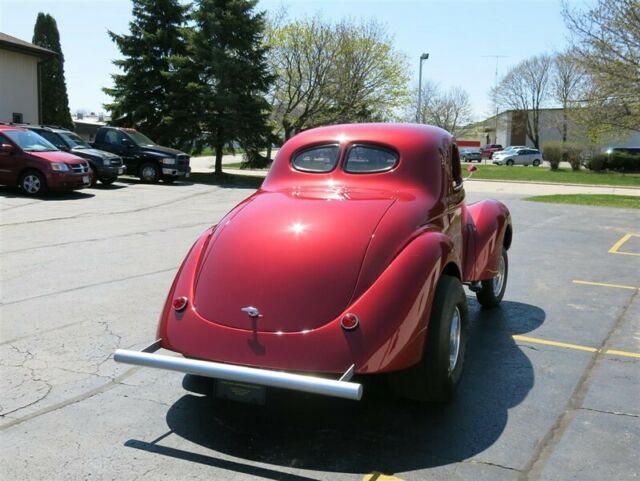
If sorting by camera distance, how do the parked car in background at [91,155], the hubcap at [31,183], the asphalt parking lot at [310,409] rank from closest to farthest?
the asphalt parking lot at [310,409] < the hubcap at [31,183] < the parked car in background at [91,155]

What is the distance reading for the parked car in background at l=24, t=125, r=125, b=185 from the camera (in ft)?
63.6

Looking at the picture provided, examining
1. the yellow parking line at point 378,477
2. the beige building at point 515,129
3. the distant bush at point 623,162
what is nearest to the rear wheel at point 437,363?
the yellow parking line at point 378,477

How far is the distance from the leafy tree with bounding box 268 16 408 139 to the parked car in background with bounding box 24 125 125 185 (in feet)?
50.1

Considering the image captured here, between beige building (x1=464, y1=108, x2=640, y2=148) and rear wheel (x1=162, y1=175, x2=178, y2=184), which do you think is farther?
beige building (x1=464, y1=108, x2=640, y2=148)

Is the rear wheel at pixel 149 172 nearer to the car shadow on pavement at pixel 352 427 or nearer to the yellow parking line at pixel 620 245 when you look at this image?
the yellow parking line at pixel 620 245

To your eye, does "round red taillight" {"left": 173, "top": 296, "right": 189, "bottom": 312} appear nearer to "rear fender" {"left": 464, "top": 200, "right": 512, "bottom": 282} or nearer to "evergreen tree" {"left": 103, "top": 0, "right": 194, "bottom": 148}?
"rear fender" {"left": 464, "top": 200, "right": 512, "bottom": 282}

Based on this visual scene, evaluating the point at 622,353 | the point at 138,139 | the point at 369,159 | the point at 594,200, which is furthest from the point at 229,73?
the point at 622,353

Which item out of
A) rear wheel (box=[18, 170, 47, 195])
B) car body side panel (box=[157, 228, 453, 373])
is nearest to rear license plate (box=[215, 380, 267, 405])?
car body side panel (box=[157, 228, 453, 373])

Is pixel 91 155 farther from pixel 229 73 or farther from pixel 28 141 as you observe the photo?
pixel 229 73

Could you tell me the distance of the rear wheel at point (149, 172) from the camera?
22141 mm

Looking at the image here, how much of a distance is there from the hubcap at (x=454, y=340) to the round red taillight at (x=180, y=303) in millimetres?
1769

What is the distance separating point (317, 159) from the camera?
16.2ft

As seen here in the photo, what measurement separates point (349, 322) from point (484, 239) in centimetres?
264

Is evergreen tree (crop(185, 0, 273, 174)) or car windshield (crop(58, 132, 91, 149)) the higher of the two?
evergreen tree (crop(185, 0, 273, 174))
